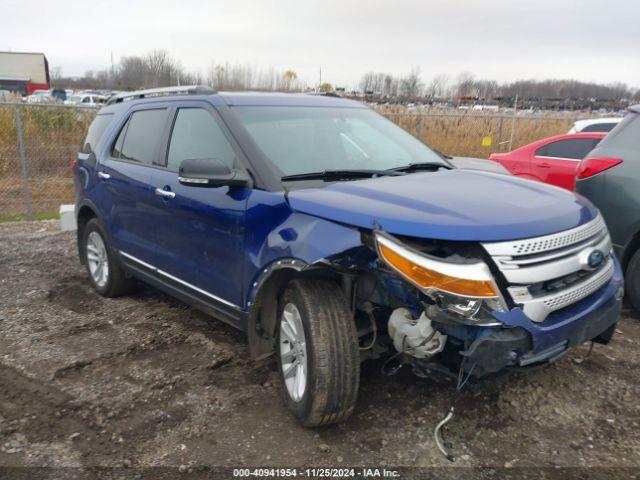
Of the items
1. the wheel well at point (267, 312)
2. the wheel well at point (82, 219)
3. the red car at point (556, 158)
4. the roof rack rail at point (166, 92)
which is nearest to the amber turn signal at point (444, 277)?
the wheel well at point (267, 312)

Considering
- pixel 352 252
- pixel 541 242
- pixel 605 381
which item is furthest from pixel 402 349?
pixel 605 381

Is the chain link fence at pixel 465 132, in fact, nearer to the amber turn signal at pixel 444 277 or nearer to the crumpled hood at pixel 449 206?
the crumpled hood at pixel 449 206

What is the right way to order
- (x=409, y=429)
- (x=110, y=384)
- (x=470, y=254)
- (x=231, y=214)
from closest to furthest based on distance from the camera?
(x=470, y=254)
(x=409, y=429)
(x=231, y=214)
(x=110, y=384)

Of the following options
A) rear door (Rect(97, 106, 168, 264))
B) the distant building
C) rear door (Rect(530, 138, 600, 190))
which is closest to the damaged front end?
rear door (Rect(97, 106, 168, 264))

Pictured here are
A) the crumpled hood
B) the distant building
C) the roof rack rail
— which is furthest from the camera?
the distant building

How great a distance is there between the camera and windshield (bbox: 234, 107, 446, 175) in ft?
11.6

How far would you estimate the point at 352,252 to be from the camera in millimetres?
2770

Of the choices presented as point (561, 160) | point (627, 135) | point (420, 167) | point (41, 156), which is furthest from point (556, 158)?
point (41, 156)

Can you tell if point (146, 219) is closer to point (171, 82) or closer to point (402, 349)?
point (402, 349)

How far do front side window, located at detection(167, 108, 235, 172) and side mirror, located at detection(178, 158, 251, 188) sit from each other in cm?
23

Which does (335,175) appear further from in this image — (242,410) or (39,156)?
(39,156)

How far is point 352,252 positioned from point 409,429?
1.12 meters

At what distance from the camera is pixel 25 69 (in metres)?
Result: 50.3

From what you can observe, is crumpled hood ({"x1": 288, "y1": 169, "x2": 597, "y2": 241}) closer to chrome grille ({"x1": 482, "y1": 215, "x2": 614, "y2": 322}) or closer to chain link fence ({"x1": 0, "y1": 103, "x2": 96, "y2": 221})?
chrome grille ({"x1": 482, "y1": 215, "x2": 614, "y2": 322})
